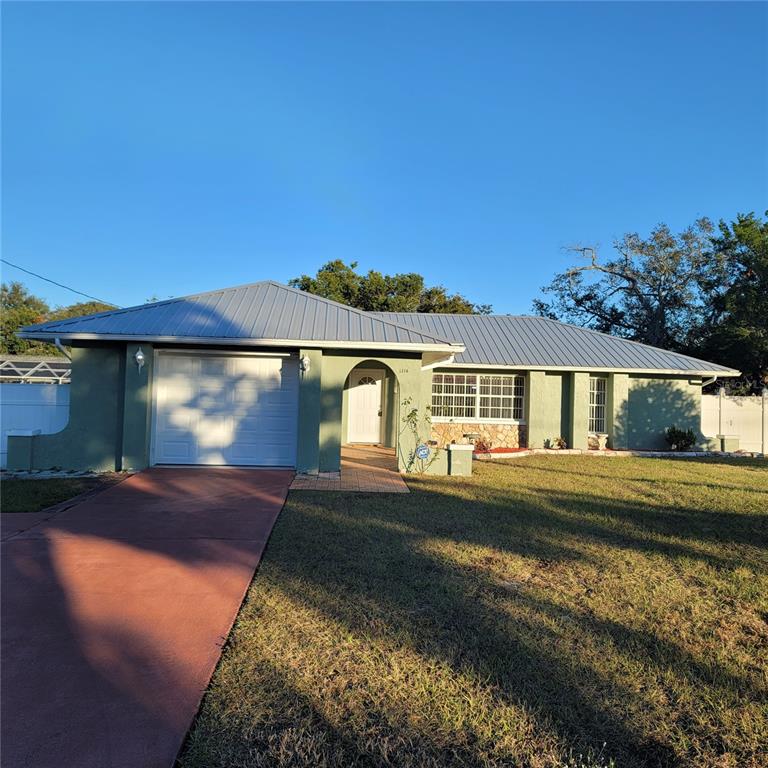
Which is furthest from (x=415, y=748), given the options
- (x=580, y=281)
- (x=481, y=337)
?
(x=580, y=281)

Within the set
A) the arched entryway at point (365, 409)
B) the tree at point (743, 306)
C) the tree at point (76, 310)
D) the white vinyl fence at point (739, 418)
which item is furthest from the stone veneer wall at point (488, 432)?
the tree at point (76, 310)

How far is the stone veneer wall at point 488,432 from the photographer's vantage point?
15.6 meters

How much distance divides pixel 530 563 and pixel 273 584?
2.64m

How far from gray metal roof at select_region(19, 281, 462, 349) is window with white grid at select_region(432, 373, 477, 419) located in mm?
5165

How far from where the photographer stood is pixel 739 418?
16.7m

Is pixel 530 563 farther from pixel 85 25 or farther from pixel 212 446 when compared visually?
pixel 85 25

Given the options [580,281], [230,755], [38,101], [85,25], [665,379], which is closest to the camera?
[230,755]

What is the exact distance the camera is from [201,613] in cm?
404

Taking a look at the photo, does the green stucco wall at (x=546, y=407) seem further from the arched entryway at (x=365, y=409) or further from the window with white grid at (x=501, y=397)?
the arched entryway at (x=365, y=409)

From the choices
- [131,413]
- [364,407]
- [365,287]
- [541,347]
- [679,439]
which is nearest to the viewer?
[131,413]

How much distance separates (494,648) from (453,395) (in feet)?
41.0

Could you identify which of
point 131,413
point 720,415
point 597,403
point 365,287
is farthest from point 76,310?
point 720,415

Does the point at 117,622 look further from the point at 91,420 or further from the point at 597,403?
the point at 597,403

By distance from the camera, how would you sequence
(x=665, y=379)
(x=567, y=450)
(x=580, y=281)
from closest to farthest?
(x=567, y=450) < (x=665, y=379) < (x=580, y=281)
